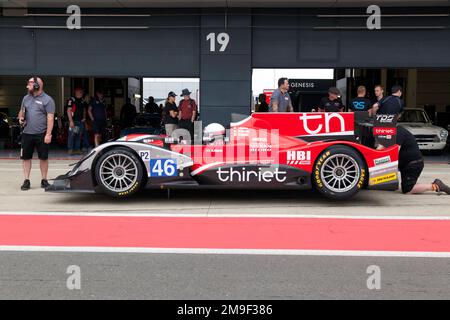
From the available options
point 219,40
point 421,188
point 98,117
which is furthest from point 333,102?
point 98,117

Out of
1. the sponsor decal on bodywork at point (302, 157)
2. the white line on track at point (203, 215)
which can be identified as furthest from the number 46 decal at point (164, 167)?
the sponsor decal on bodywork at point (302, 157)

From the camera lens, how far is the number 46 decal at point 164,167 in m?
7.02

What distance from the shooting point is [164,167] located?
7.03 metres

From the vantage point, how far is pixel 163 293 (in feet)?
12.0

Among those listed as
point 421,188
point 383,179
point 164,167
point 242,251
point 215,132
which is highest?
point 215,132

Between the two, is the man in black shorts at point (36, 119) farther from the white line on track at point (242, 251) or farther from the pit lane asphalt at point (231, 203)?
the white line on track at point (242, 251)

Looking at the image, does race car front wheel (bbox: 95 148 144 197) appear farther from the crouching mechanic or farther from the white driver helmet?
the crouching mechanic

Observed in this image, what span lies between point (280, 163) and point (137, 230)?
2.31 meters

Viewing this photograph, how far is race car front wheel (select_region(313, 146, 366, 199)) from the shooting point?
273 inches

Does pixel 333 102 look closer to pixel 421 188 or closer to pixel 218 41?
pixel 421 188

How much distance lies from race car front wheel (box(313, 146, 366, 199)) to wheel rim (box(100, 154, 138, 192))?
2.45 meters

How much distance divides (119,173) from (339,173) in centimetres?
294
